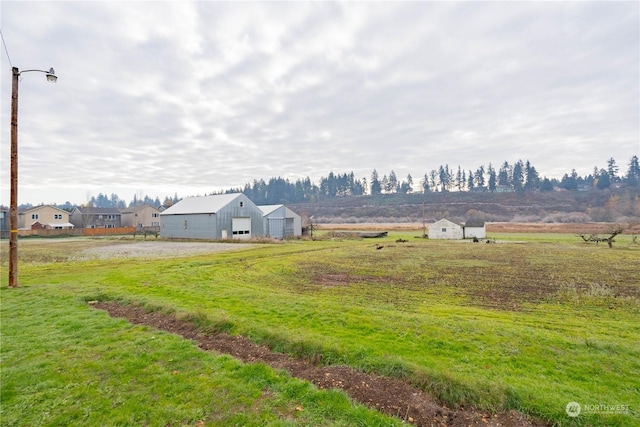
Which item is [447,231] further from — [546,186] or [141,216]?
[546,186]

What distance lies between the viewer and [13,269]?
12.4 meters

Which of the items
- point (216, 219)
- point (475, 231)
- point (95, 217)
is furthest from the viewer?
point (95, 217)

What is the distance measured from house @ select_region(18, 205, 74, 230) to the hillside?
5720cm

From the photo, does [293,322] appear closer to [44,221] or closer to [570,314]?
[570,314]

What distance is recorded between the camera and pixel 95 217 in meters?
76.1

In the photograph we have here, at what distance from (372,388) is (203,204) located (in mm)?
45132

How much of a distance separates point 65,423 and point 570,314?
39.8 feet

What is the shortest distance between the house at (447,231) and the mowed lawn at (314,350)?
3595 centimetres

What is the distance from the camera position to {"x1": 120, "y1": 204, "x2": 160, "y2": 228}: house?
249ft

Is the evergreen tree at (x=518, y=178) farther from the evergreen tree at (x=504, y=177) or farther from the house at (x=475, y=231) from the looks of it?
the house at (x=475, y=231)

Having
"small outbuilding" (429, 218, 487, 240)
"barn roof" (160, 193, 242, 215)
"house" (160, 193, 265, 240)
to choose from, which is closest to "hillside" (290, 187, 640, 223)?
"barn roof" (160, 193, 242, 215)

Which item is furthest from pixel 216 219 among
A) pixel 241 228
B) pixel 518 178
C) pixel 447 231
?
pixel 518 178

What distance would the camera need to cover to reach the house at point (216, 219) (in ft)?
137

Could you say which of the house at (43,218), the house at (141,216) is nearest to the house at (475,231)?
the house at (141,216)
